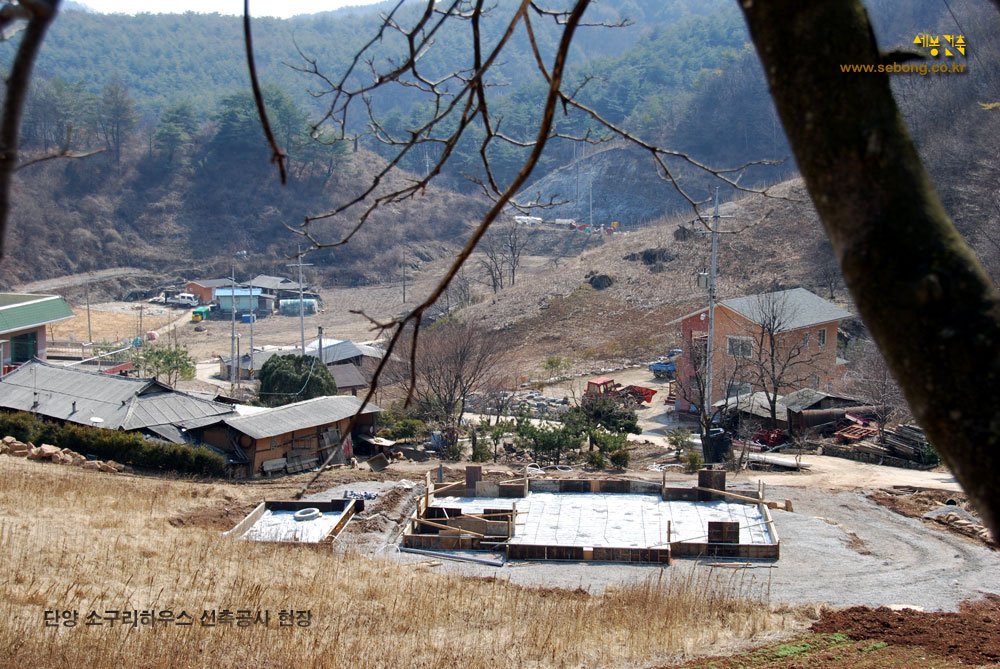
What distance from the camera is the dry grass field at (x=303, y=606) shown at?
23.2ft

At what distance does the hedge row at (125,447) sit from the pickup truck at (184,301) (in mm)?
44957

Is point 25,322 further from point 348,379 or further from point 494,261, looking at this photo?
point 494,261

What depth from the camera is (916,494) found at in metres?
16.5

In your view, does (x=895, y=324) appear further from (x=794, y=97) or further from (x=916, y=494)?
(x=916, y=494)

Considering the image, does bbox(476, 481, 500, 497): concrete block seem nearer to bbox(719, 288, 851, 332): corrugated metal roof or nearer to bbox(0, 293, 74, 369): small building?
bbox(719, 288, 851, 332): corrugated metal roof

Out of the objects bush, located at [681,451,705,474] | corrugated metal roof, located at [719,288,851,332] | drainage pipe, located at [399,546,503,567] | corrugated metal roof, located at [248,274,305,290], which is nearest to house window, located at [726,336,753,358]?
corrugated metal roof, located at [719,288,851,332]

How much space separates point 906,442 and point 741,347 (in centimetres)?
776

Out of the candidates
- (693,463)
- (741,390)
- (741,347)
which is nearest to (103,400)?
(693,463)

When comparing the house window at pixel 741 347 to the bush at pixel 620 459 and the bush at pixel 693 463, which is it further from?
the bush at pixel 620 459

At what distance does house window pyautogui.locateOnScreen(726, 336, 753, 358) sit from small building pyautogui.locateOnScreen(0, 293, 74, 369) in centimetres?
2551

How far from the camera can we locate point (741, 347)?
28.2 meters

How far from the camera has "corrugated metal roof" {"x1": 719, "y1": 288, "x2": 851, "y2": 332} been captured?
90.0 ft

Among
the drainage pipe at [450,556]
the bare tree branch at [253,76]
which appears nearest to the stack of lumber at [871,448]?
the drainage pipe at [450,556]

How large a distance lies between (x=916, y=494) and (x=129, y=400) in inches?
734
